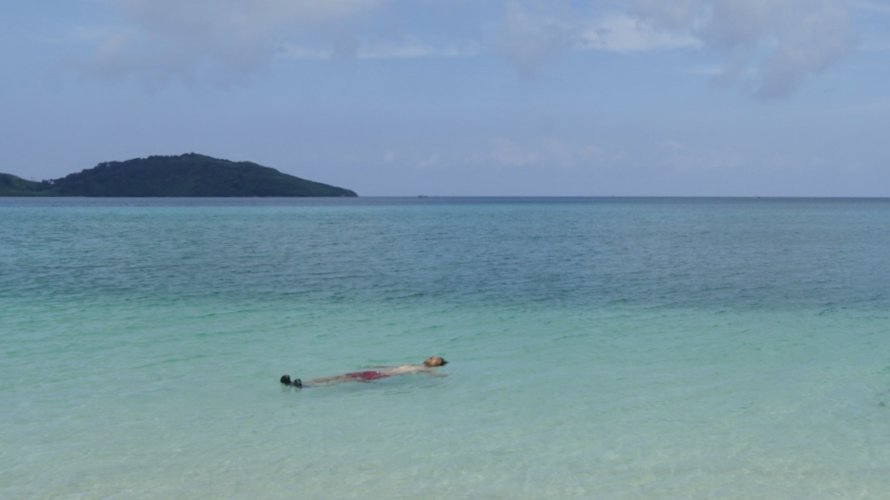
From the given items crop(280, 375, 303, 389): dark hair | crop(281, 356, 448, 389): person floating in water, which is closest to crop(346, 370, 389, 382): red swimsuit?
crop(281, 356, 448, 389): person floating in water

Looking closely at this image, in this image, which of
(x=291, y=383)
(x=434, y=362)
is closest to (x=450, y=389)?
(x=434, y=362)

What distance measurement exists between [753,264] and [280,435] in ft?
131

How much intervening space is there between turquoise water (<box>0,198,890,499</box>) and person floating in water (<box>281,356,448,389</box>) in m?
0.38

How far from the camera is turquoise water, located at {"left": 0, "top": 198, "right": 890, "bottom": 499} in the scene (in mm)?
12086

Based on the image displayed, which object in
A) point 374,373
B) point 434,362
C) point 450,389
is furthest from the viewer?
point 434,362

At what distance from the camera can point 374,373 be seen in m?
18.1

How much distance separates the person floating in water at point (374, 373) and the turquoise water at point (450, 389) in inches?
15.1

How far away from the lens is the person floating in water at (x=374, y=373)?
681 inches

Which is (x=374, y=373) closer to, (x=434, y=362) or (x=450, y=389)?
(x=434, y=362)

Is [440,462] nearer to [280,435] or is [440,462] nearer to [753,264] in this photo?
[280,435]

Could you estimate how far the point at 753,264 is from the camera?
48062 mm

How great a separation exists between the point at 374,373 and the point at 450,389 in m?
1.98

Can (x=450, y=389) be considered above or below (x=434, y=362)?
below

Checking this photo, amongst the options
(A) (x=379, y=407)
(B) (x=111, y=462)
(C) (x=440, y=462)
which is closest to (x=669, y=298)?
(A) (x=379, y=407)
